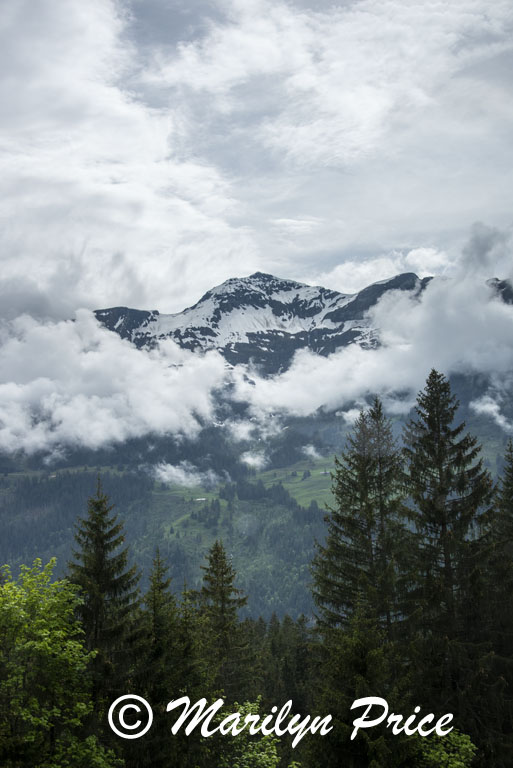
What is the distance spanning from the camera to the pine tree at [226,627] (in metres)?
33.9

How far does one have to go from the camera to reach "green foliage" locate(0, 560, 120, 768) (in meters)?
16.5

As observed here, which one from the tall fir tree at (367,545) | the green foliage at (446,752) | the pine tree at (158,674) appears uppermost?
the tall fir tree at (367,545)

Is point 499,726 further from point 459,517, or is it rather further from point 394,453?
point 394,453

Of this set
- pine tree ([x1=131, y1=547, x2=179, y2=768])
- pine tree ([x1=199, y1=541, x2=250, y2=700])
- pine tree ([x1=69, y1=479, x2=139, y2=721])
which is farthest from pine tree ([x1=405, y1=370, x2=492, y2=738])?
pine tree ([x1=199, y1=541, x2=250, y2=700])

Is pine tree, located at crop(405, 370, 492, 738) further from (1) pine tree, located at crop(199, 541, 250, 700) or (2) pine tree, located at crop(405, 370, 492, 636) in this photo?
(1) pine tree, located at crop(199, 541, 250, 700)

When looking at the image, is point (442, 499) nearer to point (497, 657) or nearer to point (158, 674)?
point (497, 657)

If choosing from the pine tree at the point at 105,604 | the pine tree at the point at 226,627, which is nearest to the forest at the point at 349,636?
the pine tree at the point at 105,604

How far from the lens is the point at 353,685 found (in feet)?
57.7

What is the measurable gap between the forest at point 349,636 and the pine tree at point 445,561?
7 cm

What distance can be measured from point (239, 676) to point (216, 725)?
43.2ft

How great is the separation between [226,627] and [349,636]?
16.8 metres

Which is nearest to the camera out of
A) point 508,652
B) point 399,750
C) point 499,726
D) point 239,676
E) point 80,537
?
point 399,750

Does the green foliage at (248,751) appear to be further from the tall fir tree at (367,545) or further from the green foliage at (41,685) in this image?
the green foliage at (41,685)

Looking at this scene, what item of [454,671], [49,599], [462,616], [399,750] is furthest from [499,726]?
[49,599]
